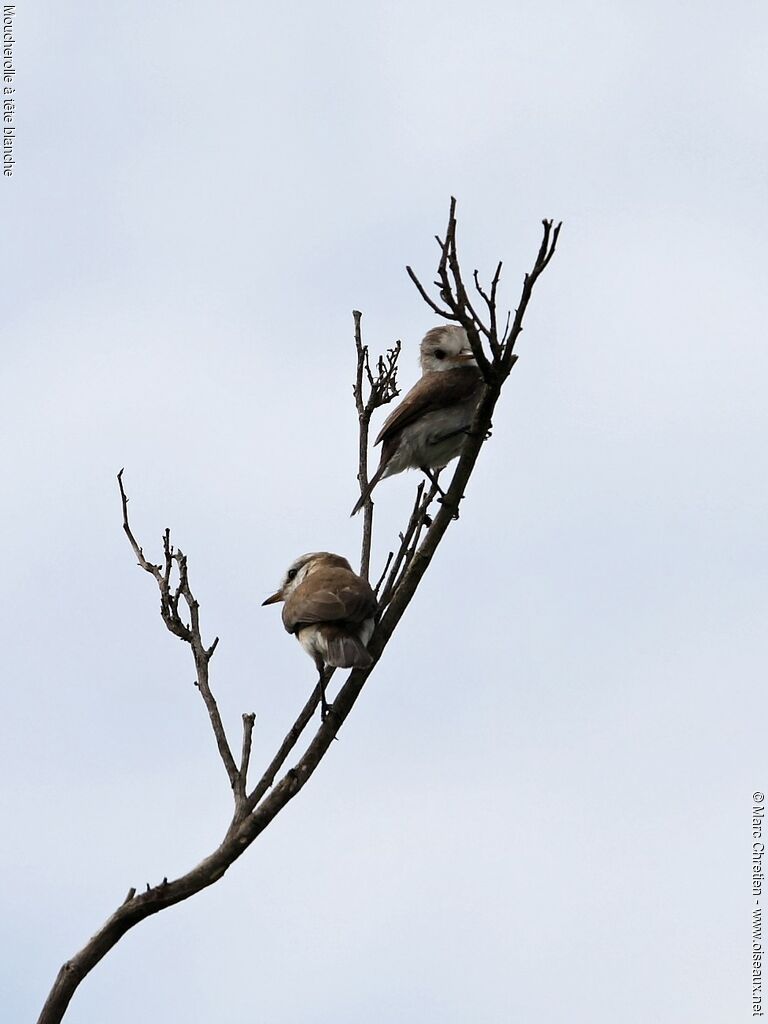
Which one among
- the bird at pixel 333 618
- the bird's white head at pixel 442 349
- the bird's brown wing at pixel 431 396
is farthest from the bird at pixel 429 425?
the bird at pixel 333 618

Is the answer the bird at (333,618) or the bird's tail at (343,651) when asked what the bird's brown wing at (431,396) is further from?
the bird's tail at (343,651)

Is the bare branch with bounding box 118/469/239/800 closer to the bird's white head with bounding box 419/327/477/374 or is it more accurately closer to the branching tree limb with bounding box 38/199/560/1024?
the branching tree limb with bounding box 38/199/560/1024

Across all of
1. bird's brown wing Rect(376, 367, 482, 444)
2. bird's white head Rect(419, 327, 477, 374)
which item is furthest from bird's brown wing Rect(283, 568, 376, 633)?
bird's white head Rect(419, 327, 477, 374)

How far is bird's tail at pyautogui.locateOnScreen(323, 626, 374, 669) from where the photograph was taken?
673 centimetres

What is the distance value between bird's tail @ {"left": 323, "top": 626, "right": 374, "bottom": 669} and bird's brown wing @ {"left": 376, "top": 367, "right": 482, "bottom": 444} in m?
2.60

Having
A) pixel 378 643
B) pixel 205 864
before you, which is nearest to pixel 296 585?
pixel 378 643

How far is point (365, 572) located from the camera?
7188 millimetres

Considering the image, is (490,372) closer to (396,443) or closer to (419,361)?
(396,443)

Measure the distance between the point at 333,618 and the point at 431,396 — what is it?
277 cm

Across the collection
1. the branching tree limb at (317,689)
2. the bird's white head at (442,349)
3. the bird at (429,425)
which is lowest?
the branching tree limb at (317,689)

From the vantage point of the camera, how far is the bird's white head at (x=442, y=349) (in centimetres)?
1039

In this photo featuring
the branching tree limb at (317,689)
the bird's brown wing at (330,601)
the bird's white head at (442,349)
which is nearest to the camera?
the branching tree limb at (317,689)

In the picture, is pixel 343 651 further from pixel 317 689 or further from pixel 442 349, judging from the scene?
pixel 442 349

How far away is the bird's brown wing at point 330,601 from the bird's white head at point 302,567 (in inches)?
16.7
